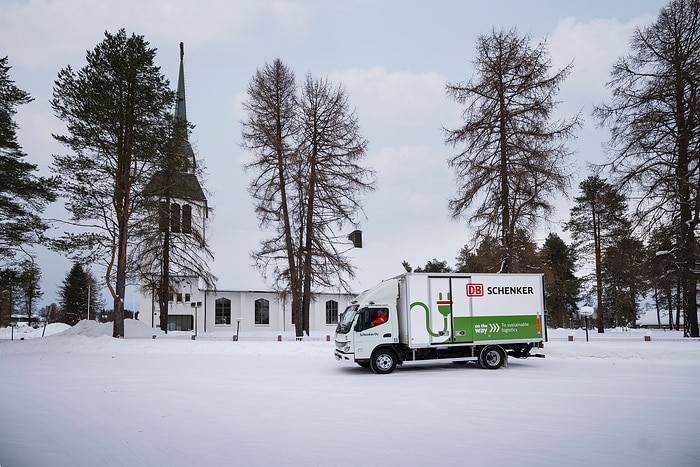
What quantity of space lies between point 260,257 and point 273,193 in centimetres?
386

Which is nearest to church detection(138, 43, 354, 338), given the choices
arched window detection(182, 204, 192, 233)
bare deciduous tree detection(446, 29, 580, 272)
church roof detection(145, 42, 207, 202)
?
arched window detection(182, 204, 192, 233)

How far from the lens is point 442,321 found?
Answer: 17.3m

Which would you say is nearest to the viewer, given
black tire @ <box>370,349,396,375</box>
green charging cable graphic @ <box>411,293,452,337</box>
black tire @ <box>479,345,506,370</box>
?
black tire @ <box>370,349,396,375</box>

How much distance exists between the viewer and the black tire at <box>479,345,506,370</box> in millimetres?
17781

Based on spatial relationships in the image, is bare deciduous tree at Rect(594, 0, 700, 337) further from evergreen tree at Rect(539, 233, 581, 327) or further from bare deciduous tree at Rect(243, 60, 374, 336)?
evergreen tree at Rect(539, 233, 581, 327)

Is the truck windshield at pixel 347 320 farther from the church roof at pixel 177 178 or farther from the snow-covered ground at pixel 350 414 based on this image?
the church roof at pixel 177 178

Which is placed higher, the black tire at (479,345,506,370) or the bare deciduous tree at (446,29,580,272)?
the bare deciduous tree at (446,29,580,272)

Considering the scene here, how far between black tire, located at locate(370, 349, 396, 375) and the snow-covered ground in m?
0.43

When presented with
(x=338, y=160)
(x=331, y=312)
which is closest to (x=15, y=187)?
(x=338, y=160)

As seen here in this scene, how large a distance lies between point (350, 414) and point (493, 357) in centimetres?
941

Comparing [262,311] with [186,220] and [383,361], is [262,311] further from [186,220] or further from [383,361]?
[383,361]

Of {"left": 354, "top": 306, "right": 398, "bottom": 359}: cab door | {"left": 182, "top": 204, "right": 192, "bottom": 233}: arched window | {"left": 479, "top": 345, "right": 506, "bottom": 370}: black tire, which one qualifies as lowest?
{"left": 479, "top": 345, "right": 506, "bottom": 370}: black tire

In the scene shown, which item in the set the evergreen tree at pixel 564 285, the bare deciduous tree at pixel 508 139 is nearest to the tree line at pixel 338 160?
the bare deciduous tree at pixel 508 139

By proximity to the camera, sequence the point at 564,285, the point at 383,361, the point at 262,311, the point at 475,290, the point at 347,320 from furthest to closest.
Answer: the point at 564,285 < the point at 262,311 < the point at 475,290 < the point at 347,320 < the point at 383,361
